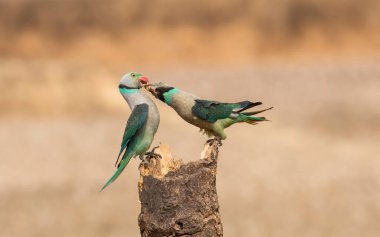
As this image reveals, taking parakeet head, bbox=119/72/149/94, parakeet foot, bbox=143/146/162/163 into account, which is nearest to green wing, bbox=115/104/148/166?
parakeet head, bbox=119/72/149/94

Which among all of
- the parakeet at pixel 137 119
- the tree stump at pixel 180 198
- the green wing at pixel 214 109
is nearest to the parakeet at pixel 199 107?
the green wing at pixel 214 109

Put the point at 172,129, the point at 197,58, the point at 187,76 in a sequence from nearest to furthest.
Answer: the point at 172,129 → the point at 187,76 → the point at 197,58

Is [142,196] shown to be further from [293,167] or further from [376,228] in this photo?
[293,167]

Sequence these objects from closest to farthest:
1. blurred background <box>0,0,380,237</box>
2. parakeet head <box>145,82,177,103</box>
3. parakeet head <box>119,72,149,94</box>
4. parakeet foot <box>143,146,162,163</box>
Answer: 1. parakeet head <box>145,82,177,103</box>
2. parakeet head <box>119,72,149,94</box>
3. parakeet foot <box>143,146,162,163</box>
4. blurred background <box>0,0,380,237</box>

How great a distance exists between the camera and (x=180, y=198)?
6477 millimetres

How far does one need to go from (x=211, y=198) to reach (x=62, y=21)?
58.9 m

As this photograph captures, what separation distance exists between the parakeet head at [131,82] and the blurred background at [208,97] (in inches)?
494

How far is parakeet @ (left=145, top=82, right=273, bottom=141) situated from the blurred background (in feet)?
41.4

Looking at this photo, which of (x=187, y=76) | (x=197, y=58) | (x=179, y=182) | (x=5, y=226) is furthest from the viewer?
(x=197, y=58)

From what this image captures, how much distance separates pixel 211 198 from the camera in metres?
6.57

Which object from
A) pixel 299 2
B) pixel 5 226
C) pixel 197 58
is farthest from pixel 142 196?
pixel 299 2

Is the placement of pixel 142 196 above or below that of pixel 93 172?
below

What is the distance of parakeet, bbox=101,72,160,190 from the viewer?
6430mm

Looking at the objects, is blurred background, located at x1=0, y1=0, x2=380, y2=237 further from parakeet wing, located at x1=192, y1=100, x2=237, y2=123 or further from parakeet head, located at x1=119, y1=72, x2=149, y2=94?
parakeet wing, located at x1=192, y1=100, x2=237, y2=123
